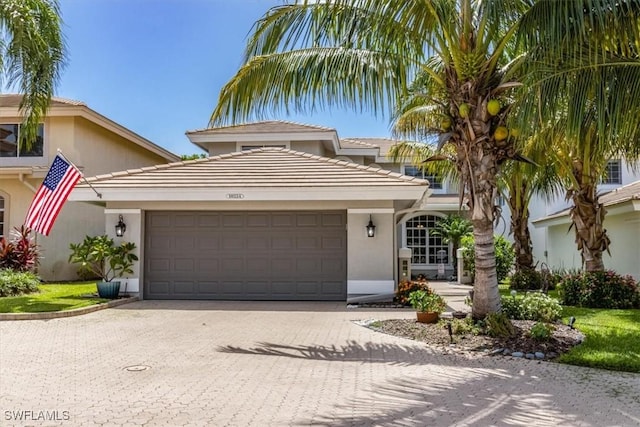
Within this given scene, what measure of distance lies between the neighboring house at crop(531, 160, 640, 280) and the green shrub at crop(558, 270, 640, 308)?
9.50 feet

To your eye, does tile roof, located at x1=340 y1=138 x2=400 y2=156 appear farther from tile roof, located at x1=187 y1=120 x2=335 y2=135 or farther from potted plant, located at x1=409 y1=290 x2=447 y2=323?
potted plant, located at x1=409 y1=290 x2=447 y2=323

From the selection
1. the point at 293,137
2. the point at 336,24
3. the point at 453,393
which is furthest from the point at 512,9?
the point at 293,137

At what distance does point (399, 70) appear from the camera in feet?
30.7

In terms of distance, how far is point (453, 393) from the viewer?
6086 mm

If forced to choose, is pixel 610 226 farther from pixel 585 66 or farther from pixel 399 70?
pixel 399 70

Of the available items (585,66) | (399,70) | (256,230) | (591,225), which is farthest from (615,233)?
(399,70)

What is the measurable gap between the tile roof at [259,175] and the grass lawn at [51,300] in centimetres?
316

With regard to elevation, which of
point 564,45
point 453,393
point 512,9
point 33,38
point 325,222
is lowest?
point 453,393

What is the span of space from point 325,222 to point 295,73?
6.00 meters

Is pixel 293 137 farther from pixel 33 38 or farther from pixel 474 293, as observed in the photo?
pixel 474 293

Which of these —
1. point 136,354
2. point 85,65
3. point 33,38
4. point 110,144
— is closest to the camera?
point 136,354

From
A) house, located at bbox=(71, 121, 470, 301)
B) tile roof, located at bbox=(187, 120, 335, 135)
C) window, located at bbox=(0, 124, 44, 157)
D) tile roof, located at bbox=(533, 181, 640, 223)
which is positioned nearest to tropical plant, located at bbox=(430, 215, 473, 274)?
tile roof, located at bbox=(533, 181, 640, 223)

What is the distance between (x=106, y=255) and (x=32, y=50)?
5486 millimetres

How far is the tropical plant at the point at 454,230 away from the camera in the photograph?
23.1 metres
